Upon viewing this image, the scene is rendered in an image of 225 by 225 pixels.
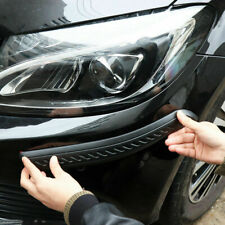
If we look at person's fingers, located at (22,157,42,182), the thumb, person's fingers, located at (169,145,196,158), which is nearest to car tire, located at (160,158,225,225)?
person's fingers, located at (169,145,196,158)

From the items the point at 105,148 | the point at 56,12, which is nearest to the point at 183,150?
the point at 105,148

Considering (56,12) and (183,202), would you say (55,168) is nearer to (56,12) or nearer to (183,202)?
(56,12)

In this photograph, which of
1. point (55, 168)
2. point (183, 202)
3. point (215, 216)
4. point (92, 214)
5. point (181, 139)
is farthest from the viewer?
point (215, 216)

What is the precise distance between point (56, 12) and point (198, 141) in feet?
2.02

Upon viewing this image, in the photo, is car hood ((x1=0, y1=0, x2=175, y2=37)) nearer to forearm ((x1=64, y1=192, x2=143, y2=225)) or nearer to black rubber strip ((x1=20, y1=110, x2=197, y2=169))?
black rubber strip ((x1=20, y1=110, x2=197, y2=169))

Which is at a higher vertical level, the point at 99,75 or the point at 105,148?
the point at 99,75

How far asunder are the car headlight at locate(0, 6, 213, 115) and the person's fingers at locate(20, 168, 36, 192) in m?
0.20

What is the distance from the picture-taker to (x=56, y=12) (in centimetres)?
121

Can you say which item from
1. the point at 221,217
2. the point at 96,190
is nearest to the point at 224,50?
the point at 96,190

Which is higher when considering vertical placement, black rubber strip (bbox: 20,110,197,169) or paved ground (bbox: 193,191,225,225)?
black rubber strip (bbox: 20,110,197,169)

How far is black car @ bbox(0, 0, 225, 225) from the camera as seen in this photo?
116cm

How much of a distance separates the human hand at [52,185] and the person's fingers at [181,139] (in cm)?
32

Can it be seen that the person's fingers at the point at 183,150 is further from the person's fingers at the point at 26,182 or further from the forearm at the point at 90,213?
the person's fingers at the point at 26,182

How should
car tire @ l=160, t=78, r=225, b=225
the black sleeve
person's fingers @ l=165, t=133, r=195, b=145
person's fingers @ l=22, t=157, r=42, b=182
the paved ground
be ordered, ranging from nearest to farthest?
the black sleeve, person's fingers @ l=22, t=157, r=42, b=182, person's fingers @ l=165, t=133, r=195, b=145, car tire @ l=160, t=78, r=225, b=225, the paved ground
